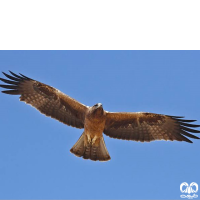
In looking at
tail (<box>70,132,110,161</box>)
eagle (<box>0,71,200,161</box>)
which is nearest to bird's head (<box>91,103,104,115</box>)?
eagle (<box>0,71,200,161</box>)

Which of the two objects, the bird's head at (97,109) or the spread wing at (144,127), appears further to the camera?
the spread wing at (144,127)

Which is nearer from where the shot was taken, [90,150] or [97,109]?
[97,109]

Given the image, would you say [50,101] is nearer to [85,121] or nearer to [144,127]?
[85,121]

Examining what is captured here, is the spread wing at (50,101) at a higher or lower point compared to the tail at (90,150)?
higher

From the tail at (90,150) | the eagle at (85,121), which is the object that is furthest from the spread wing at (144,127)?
the tail at (90,150)

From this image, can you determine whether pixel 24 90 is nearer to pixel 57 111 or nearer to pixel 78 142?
pixel 57 111

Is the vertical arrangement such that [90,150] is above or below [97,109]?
below

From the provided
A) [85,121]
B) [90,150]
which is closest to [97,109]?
[85,121]

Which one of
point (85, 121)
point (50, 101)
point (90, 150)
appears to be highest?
point (50, 101)

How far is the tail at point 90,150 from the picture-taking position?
31.3 feet

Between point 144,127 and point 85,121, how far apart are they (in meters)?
1.79

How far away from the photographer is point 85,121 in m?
9.32

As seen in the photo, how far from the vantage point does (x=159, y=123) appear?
32.3ft

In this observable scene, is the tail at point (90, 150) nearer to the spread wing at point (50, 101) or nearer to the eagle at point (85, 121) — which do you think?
the eagle at point (85, 121)
